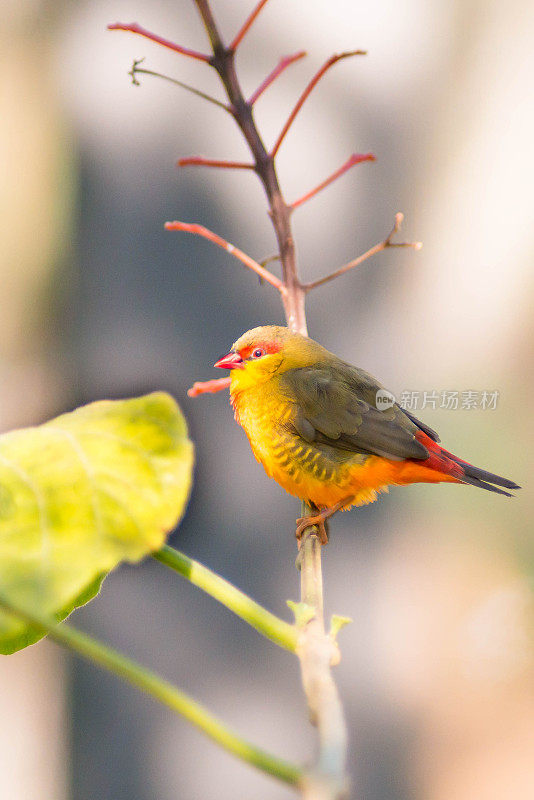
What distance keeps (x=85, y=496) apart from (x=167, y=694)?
0.06 meters

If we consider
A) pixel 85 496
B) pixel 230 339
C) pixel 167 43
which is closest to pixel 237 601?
pixel 85 496

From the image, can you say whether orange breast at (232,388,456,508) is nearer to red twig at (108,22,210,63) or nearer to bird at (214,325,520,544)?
bird at (214,325,520,544)

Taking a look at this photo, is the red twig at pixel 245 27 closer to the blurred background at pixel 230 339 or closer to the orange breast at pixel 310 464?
the orange breast at pixel 310 464

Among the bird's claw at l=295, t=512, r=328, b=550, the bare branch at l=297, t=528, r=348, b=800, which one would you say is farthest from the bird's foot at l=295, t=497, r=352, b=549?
the bare branch at l=297, t=528, r=348, b=800

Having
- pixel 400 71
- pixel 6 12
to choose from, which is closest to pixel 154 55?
pixel 6 12

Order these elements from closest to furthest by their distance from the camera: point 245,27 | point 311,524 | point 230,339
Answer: point 245,27
point 311,524
point 230,339

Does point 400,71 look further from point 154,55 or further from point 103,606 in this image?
point 103,606

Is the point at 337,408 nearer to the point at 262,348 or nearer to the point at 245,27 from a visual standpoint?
the point at 262,348

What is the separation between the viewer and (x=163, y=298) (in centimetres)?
107

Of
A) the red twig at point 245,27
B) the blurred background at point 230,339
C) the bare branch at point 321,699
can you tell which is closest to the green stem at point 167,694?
the bare branch at point 321,699

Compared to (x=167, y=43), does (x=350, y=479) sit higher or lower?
lower

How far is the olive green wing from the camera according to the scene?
41 centimetres

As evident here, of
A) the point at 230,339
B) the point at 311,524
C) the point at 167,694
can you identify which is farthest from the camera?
the point at 230,339

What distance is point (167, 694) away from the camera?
0.43 feet
